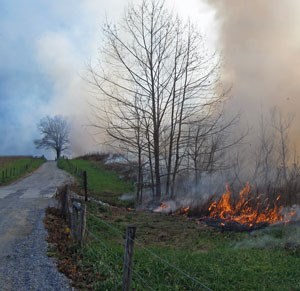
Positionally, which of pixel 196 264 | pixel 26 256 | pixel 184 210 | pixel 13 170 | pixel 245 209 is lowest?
pixel 196 264

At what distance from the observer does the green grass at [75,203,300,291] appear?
8.27m

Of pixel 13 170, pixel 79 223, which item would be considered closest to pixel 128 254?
pixel 79 223

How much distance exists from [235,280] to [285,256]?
9.31 feet

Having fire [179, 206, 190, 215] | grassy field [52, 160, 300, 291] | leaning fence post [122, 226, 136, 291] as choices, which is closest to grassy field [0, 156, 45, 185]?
fire [179, 206, 190, 215]

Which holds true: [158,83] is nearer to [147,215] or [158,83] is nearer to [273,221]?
[147,215]

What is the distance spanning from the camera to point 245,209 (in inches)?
701

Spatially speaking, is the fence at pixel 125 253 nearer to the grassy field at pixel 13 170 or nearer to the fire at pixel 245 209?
the fire at pixel 245 209

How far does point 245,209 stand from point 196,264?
8731mm

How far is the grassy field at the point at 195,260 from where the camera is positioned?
8266 millimetres

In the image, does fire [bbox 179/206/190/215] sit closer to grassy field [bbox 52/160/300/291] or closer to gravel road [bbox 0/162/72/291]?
grassy field [bbox 52/160/300/291]

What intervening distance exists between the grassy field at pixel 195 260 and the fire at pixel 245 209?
206cm

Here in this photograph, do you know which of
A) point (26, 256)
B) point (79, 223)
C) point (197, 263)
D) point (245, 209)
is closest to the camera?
point (197, 263)

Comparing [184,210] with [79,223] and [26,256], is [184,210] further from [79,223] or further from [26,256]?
[26,256]

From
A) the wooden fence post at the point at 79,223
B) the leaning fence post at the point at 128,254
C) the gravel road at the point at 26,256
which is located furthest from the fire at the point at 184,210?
the leaning fence post at the point at 128,254
